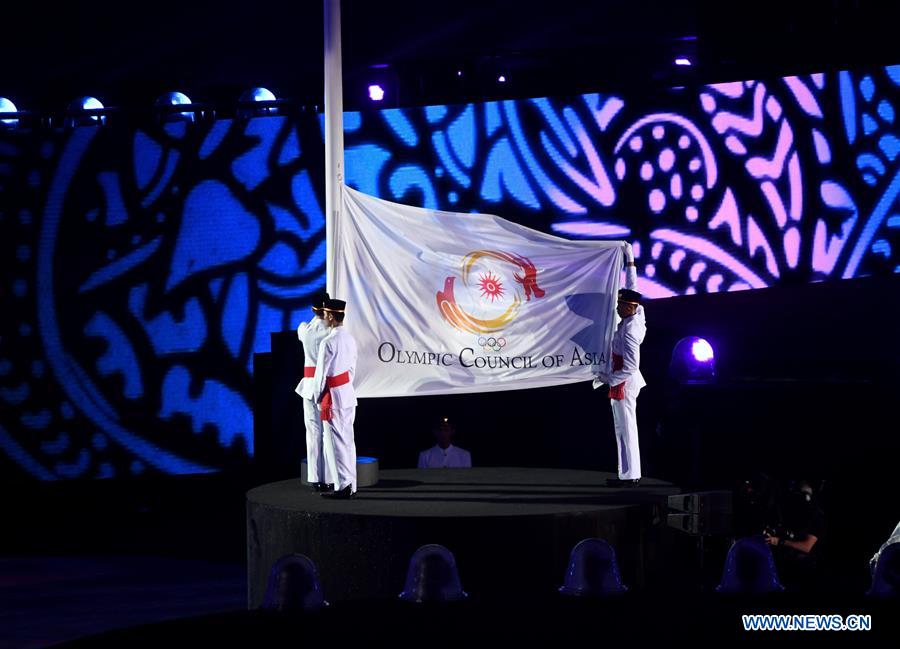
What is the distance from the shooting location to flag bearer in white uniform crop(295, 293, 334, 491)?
9.31 metres

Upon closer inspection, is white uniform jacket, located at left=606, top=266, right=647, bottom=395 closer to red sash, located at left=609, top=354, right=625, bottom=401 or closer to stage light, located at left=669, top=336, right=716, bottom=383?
red sash, located at left=609, top=354, right=625, bottom=401

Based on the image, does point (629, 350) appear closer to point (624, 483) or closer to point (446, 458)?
point (624, 483)

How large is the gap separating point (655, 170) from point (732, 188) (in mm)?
729

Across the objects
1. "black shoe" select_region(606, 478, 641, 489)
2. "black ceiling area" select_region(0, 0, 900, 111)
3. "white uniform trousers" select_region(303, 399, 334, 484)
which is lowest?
"black shoe" select_region(606, 478, 641, 489)

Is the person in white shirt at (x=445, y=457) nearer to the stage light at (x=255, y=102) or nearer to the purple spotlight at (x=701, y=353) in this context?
the purple spotlight at (x=701, y=353)

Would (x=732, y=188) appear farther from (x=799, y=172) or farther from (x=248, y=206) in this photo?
(x=248, y=206)

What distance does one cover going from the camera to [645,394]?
10.9 m

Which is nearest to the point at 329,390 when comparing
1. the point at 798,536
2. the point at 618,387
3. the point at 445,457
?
the point at 618,387

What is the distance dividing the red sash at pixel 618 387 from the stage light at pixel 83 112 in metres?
6.04

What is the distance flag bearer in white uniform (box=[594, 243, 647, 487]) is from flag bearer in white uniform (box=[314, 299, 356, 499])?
2065 mm

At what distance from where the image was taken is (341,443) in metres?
8.98

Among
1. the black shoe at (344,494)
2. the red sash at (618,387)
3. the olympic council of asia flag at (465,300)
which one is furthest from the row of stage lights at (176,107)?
the black shoe at (344,494)

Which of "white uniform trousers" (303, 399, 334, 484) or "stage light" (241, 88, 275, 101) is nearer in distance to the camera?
A: "white uniform trousers" (303, 399, 334, 484)

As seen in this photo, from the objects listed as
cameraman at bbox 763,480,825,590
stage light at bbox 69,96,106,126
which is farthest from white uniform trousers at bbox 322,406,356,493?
stage light at bbox 69,96,106,126
